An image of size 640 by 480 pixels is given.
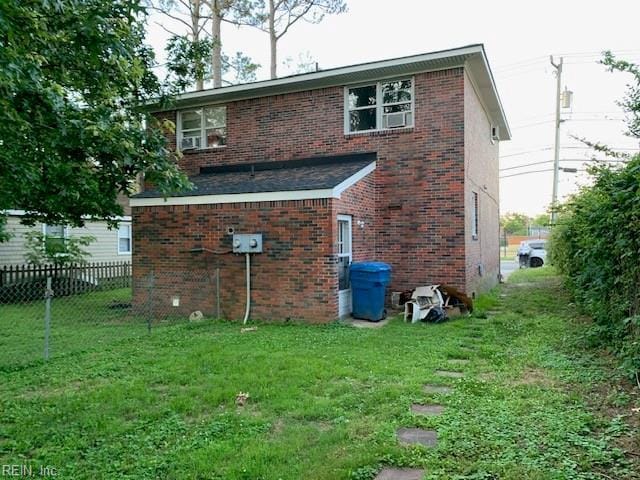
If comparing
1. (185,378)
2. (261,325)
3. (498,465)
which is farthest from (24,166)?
(498,465)

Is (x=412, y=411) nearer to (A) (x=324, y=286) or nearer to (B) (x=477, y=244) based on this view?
(A) (x=324, y=286)

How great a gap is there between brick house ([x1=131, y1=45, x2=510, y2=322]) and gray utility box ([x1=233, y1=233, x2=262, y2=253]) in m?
0.16

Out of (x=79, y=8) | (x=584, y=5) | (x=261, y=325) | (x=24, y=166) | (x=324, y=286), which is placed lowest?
(x=261, y=325)

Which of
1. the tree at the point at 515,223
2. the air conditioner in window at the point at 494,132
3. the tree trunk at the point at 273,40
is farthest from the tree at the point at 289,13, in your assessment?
the tree at the point at 515,223

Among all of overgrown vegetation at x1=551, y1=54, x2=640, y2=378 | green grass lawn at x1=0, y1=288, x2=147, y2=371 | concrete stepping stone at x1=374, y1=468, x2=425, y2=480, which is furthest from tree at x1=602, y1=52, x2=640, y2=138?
green grass lawn at x1=0, y1=288, x2=147, y2=371

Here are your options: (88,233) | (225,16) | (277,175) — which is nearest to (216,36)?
(225,16)

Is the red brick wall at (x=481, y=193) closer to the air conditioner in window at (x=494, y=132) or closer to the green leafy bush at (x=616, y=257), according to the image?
the air conditioner in window at (x=494, y=132)

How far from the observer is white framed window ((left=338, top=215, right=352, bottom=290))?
10023 millimetres

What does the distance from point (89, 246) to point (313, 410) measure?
58.0ft

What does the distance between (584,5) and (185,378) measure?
1370cm

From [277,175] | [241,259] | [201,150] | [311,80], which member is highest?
[311,80]

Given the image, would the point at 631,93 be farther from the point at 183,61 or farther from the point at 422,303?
the point at 183,61

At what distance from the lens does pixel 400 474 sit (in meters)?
3.22

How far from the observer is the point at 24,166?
273 inches
